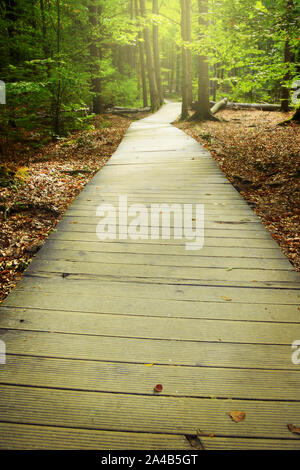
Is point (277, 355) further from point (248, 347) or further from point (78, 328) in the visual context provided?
point (78, 328)

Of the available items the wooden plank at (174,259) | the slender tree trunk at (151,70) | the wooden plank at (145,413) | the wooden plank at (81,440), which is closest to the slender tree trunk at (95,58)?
the slender tree trunk at (151,70)

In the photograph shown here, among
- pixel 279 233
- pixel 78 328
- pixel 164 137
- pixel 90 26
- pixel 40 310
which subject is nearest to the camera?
pixel 78 328

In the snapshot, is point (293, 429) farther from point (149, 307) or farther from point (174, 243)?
point (174, 243)

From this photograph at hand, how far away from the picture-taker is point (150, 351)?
2133mm

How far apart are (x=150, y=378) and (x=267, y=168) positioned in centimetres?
628

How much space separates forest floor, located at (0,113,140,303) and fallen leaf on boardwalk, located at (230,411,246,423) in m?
2.38

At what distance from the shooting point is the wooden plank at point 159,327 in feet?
7.43

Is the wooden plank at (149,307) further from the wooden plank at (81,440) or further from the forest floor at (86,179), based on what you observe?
the wooden plank at (81,440)

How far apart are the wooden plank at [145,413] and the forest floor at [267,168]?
207 centimetres

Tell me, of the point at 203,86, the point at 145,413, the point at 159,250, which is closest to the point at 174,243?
the point at 159,250
